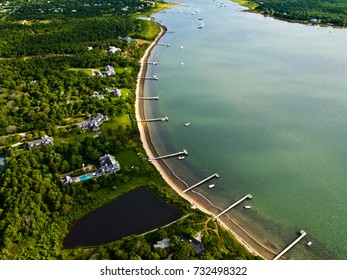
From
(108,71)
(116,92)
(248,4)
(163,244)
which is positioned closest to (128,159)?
(163,244)

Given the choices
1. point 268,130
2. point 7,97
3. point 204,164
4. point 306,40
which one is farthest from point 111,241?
point 306,40

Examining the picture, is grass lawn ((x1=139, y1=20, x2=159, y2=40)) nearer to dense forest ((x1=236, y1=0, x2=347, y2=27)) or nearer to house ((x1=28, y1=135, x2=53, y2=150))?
dense forest ((x1=236, y1=0, x2=347, y2=27))

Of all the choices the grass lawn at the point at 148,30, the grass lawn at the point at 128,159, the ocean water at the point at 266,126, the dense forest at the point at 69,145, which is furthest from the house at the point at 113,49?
the grass lawn at the point at 128,159

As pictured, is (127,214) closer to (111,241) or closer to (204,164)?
(111,241)

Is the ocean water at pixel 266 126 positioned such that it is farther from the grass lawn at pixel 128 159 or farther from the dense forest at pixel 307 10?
the dense forest at pixel 307 10

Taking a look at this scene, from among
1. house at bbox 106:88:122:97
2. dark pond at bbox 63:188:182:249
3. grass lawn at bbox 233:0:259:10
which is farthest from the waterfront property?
grass lawn at bbox 233:0:259:10

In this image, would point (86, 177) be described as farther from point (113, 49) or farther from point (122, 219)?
point (113, 49)
